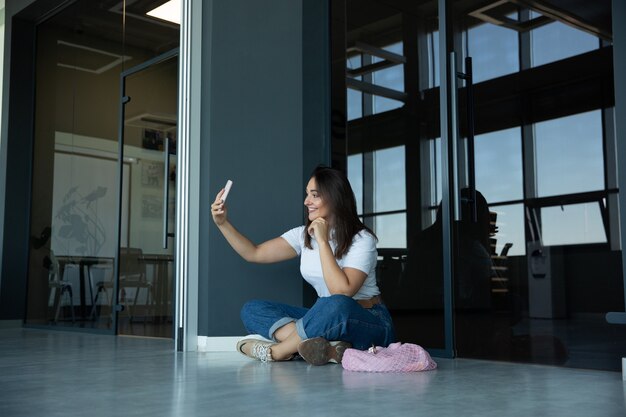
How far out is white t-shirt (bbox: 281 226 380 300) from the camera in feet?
9.87

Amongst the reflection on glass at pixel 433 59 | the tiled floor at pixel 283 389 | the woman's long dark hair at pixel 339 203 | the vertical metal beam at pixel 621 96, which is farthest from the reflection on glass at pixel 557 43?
the tiled floor at pixel 283 389

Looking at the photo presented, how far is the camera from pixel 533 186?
14.3ft

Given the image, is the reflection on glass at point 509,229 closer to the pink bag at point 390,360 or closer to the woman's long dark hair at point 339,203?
the woman's long dark hair at point 339,203

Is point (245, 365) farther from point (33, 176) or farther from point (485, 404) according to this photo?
point (33, 176)

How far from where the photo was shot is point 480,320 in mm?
3385

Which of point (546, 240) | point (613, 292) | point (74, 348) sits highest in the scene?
point (546, 240)

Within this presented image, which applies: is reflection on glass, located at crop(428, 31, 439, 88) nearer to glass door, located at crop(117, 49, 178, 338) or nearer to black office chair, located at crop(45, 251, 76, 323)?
glass door, located at crop(117, 49, 178, 338)

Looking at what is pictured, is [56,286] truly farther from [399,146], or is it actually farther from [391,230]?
[399,146]

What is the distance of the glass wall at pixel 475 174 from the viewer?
3.34m

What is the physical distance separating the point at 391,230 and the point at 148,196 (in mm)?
1950

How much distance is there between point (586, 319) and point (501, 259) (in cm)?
84

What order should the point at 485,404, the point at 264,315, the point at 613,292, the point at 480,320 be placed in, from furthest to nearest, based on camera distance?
the point at 613,292 < the point at 480,320 < the point at 264,315 < the point at 485,404

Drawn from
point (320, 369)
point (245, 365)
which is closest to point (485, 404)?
point (320, 369)

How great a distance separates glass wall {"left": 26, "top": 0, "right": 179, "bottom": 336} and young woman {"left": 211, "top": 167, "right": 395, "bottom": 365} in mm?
1603
